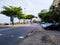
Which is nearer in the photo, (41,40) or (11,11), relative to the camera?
(41,40)

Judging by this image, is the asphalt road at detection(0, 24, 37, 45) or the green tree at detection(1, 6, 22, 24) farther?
the green tree at detection(1, 6, 22, 24)

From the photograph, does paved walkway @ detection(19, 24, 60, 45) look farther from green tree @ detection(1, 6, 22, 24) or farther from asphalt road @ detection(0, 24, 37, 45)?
green tree @ detection(1, 6, 22, 24)

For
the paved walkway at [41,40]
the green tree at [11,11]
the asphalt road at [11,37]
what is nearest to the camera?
the paved walkway at [41,40]

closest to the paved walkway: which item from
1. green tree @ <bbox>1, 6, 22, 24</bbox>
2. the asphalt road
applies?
the asphalt road

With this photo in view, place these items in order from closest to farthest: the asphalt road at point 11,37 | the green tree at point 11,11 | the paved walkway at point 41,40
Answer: the paved walkway at point 41,40
the asphalt road at point 11,37
the green tree at point 11,11

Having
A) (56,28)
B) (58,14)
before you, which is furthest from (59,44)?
(58,14)

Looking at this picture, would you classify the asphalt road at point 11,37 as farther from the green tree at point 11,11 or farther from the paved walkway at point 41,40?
the green tree at point 11,11

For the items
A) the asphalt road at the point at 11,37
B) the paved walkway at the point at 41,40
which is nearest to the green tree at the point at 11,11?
the asphalt road at the point at 11,37

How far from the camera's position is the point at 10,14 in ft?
289

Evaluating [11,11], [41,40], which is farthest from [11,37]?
[11,11]

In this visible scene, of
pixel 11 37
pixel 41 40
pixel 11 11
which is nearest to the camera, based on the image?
pixel 41 40

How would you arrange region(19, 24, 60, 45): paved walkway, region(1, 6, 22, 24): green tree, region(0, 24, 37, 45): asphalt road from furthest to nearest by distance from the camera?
region(1, 6, 22, 24): green tree → region(0, 24, 37, 45): asphalt road → region(19, 24, 60, 45): paved walkway

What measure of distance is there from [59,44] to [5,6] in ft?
270

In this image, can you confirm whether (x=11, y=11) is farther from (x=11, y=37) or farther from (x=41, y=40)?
(x=41, y=40)
